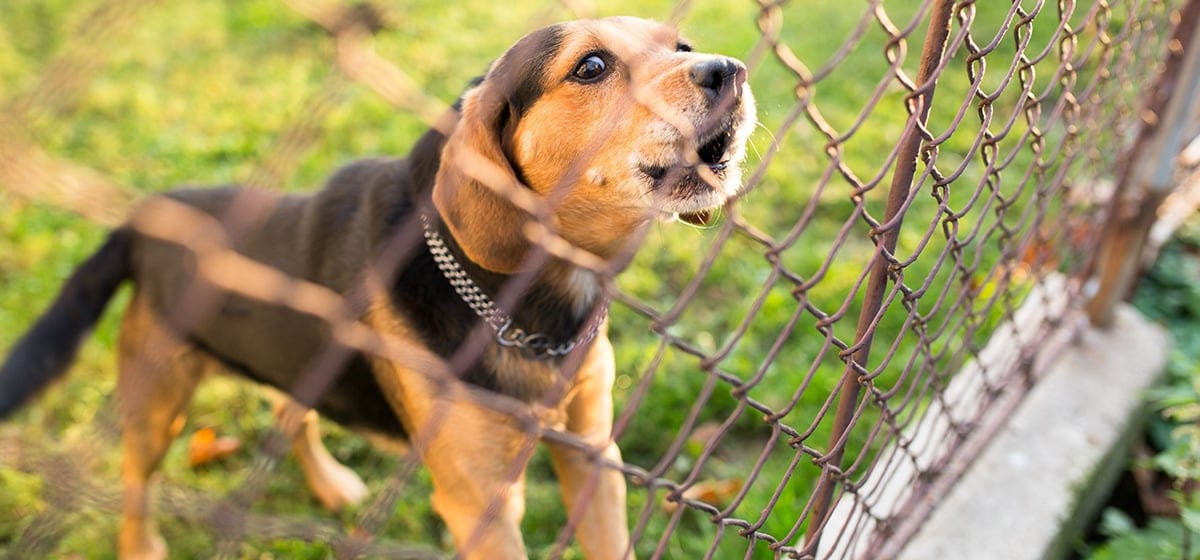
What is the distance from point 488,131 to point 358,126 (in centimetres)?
375

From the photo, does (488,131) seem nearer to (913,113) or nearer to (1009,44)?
(913,113)

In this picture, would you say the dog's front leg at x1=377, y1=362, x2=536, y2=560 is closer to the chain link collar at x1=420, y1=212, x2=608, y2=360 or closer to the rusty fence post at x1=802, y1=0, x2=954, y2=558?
the chain link collar at x1=420, y1=212, x2=608, y2=360

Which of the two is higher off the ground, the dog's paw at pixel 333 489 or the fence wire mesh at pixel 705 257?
the fence wire mesh at pixel 705 257

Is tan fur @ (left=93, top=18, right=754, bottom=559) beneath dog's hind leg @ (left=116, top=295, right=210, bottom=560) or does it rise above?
above

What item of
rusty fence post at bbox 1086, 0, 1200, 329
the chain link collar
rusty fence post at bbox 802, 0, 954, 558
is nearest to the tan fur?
the chain link collar

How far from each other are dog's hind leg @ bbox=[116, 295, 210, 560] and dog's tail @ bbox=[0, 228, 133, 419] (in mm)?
115

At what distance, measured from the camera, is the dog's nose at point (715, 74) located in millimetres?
2145

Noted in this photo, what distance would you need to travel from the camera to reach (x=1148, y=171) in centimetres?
A: 325

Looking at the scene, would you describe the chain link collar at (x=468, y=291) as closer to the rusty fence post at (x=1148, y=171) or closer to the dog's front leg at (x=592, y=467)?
the dog's front leg at (x=592, y=467)

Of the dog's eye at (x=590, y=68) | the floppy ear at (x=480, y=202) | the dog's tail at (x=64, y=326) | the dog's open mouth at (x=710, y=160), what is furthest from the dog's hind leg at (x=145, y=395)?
the dog's open mouth at (x=710, y=160)

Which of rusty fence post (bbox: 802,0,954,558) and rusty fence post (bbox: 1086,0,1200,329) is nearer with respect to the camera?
rusty fence post (bbox: 802,0,954,558)

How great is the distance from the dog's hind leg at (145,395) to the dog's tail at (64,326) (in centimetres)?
11

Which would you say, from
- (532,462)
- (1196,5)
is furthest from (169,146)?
(1196,5)

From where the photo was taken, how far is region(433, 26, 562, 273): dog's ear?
2164 millimetres
